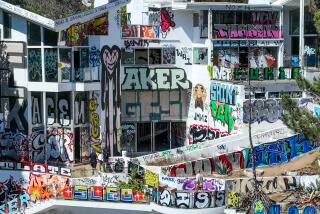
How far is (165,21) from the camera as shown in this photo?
5234cm

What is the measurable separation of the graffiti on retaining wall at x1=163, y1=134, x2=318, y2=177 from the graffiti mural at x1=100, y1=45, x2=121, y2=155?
7727mm

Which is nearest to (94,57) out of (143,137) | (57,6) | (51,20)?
(51,20)

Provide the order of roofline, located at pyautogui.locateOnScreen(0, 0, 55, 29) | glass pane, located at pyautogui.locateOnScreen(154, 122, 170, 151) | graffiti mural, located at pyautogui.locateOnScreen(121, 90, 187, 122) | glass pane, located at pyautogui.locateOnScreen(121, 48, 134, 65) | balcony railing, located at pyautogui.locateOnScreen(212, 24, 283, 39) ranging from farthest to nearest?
glass pane, located at pyautogui.locateOnScreen(154, 122, 170, 151) < balcony railing, located at pyautogui.locateOnScreen(212, 24, 283, 39) < graffiti mural, located at pyautogui.locateOnScreen(121, 90, 187, 122) < glass pane, located at pyautogui.locateOnScreen(121, 48, 134, 65) < roofline, located at pyautogui.locateOnScreen(0, 0, 55, 29)

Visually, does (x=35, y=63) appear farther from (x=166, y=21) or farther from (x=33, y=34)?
(x=166, y=21)

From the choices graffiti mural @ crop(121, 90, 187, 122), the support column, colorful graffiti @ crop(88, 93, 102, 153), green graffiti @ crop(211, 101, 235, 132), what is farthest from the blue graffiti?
graffiti mural @ crop(121, 90, 187, 122)

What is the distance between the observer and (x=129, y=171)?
135 ft

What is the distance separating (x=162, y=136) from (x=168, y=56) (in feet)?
18.8

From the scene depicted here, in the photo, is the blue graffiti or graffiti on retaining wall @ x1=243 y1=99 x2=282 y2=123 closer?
the blue graffiti

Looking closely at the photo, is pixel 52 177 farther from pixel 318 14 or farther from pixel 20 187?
pixel 318 14

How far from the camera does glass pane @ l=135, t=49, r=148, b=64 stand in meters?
51.4

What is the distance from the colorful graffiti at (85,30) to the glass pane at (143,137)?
8201 mm

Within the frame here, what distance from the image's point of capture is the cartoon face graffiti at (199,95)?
167ft

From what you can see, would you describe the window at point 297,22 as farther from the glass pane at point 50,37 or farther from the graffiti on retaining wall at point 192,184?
the graffiti on retaining wall at point 192,184

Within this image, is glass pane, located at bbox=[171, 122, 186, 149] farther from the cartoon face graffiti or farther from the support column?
the support column
